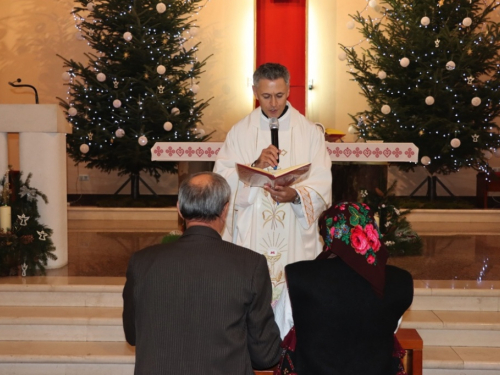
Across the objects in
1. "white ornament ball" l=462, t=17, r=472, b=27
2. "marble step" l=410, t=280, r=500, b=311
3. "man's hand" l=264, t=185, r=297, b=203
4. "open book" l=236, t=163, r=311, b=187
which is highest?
"white ornament ball" l=462, t=17, r=472, b=27

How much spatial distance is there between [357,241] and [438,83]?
23.7 ft

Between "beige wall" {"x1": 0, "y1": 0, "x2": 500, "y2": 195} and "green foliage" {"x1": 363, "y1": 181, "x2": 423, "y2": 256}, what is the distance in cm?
407

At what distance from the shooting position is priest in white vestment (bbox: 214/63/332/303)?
371cm

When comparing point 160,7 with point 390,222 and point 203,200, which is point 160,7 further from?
point 203,200

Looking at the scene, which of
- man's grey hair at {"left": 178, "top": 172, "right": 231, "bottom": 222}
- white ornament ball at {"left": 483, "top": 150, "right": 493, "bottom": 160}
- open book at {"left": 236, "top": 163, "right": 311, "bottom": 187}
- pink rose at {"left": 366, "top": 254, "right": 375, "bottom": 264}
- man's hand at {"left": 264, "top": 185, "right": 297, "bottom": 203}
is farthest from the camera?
white ornament ball at {"left": 483, "top": 150, "right": 493, "bottom": 160}

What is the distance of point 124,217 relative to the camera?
902cm

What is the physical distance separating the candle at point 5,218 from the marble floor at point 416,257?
52 cm

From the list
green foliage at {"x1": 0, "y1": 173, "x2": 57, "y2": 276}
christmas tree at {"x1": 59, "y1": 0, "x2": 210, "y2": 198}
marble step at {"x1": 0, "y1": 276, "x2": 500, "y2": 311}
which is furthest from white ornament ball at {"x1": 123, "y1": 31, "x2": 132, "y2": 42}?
marble step at {"x1": 0, "y1": 276, "x2": 500, "y2": 311}

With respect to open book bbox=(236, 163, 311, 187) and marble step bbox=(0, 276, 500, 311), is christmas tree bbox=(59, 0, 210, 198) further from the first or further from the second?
open book bbox=(236, 163, 311, 187)

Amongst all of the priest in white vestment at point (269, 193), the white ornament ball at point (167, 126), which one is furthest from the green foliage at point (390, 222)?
the white ornament ball at point (167, 126)

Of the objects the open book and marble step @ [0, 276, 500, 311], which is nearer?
the open book

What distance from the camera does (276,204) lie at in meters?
3.85

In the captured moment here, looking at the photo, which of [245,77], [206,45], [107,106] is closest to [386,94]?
[245,77]

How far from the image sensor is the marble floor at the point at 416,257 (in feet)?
18.9
